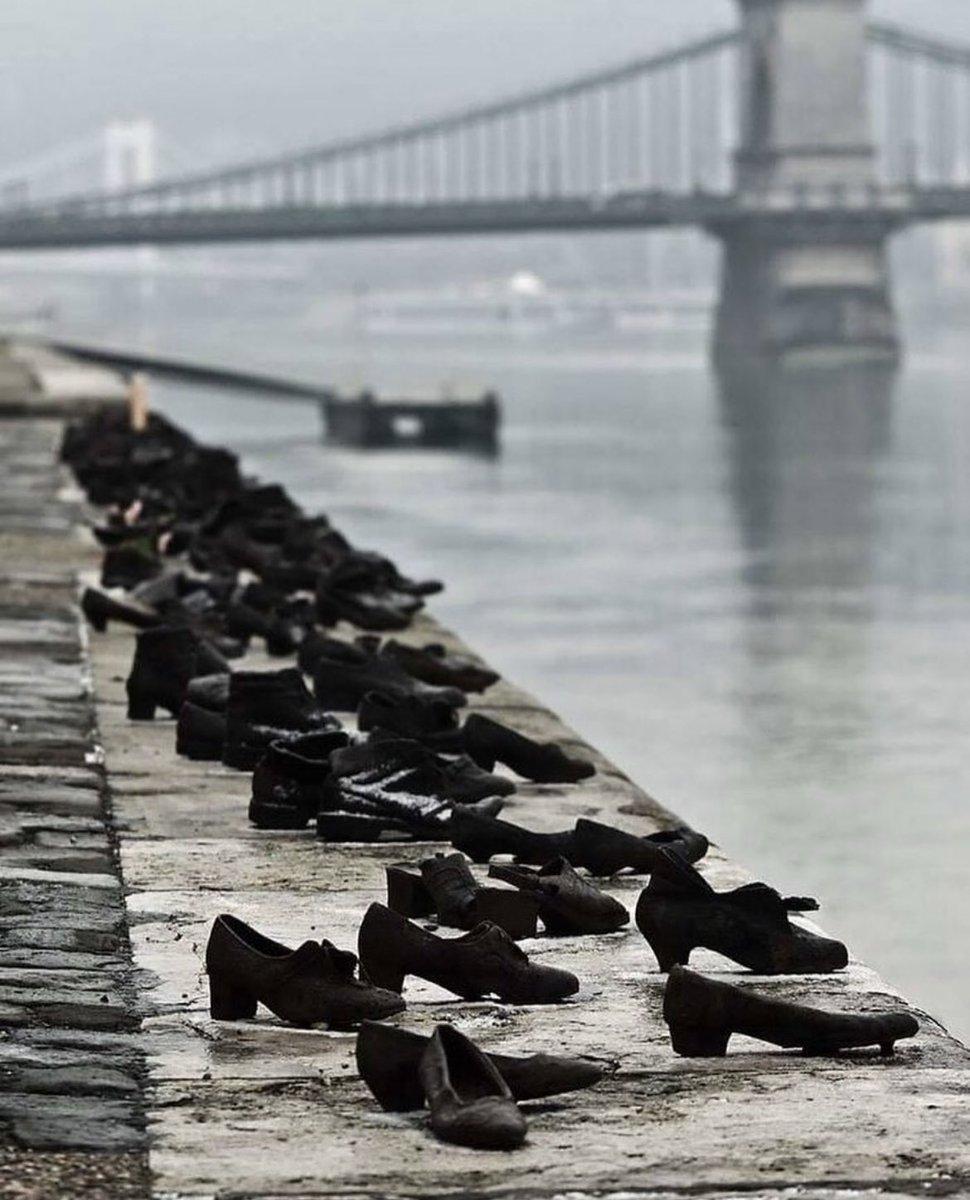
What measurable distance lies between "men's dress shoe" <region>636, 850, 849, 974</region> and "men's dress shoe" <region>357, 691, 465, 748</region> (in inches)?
91.4

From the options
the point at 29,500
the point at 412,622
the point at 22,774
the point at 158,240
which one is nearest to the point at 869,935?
the point at 412,622

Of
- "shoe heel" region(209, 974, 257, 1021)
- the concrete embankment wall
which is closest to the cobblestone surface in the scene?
the concrete embankment wall

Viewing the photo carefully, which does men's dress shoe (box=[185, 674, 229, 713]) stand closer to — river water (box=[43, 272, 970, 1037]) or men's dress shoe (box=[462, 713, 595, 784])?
men's dress shoe (box=[462, 713, 595, 784])

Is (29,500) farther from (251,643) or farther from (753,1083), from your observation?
(753,1083)

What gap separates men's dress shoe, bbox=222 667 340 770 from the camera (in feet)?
25.5

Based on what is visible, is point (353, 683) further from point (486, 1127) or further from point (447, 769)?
point (486, 1127)

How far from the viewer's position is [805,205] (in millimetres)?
121500

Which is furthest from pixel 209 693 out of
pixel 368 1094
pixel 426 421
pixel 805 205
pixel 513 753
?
pixel 805 205

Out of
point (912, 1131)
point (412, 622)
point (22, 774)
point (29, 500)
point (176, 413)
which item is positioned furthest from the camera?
point (176, 413)

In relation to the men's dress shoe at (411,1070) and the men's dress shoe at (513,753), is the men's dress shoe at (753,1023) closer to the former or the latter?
the men's dress shoe at (411,1070)

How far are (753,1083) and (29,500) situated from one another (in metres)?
14.3

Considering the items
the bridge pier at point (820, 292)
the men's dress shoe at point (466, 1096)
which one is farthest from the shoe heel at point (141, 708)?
the bridge pier at point (820, 292)

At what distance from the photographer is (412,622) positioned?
12.6m

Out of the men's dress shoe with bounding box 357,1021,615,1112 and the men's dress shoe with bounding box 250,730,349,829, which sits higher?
the men's dress shoe with bounding box 357,1021,615,1112
